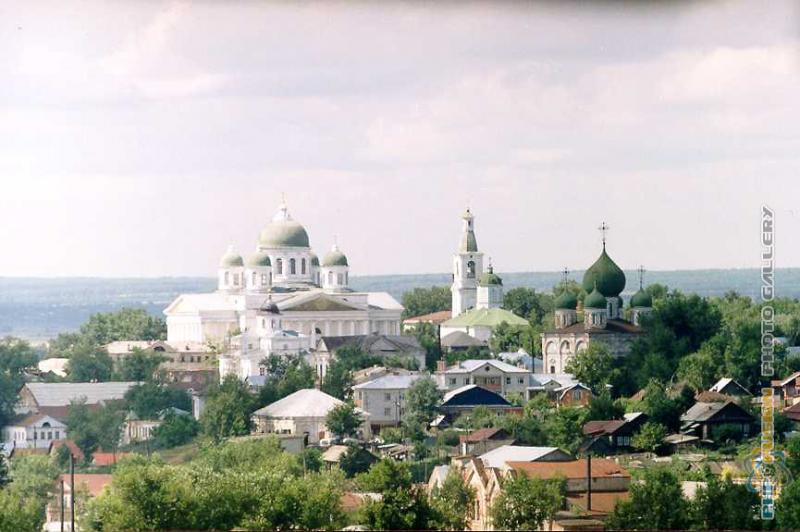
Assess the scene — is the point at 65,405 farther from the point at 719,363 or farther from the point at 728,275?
the point at 728,275

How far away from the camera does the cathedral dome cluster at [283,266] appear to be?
2087 centimetres

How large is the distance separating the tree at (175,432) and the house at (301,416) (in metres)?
0.36

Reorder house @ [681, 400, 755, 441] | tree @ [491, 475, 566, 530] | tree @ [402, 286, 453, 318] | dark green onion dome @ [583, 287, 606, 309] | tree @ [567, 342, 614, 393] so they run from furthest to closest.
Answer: tree @ [402, 286, 453, 318], dark green onion dome @ [583, 287, 606, 309], tree @ [567, 342, 614, 393], house @ [681, 400, 755, 441], tree @ [491, 475, 566, 530]

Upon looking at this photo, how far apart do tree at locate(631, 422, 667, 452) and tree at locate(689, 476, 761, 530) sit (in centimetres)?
310

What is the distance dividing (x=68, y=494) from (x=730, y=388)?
408 centimetres

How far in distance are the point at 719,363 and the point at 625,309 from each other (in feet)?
9.87

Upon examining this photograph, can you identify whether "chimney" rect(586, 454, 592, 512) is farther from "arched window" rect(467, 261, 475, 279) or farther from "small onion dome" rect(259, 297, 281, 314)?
"arched window" rect(467, 261, 475, 279)

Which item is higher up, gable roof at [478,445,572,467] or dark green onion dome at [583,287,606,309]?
dark green onion dome at [583,287,606,309]

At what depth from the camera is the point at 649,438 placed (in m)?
13.5

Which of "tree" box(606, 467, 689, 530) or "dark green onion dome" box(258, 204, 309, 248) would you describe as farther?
"dark green onion dome" box(258, 204, 309, 248)

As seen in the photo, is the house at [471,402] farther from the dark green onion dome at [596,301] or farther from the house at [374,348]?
the dark green onion dome at [596,301]

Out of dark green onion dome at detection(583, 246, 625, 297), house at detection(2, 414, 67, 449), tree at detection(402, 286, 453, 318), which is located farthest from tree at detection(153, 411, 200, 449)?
tree at detection(402, 286, 453, 318)

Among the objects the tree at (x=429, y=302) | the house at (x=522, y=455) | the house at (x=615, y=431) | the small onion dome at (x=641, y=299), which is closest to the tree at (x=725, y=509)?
the house at (x=522, y=455)

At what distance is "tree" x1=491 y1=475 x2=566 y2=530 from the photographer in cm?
988
